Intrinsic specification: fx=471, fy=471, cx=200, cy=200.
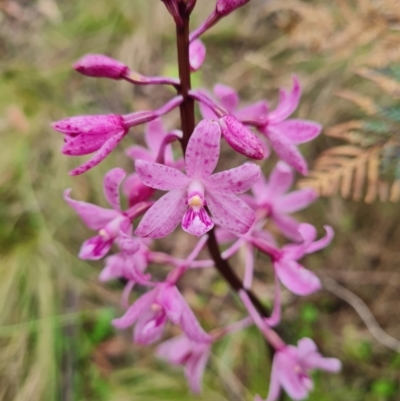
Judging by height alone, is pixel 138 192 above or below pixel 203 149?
below

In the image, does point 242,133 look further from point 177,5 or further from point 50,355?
point 50,355

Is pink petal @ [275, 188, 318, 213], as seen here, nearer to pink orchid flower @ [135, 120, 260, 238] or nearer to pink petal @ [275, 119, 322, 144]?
pink petal @ [275, 119, 322, 144]

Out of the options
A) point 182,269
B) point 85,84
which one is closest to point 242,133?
point 182,269

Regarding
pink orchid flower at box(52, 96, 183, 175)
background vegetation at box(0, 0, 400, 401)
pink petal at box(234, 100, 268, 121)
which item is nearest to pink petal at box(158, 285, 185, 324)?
pink orchid flower at box(52, 96, 183, 175)

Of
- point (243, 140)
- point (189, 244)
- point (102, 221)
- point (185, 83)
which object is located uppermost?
point (185, 83)

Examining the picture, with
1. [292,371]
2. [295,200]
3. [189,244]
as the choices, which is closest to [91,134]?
[295,200]

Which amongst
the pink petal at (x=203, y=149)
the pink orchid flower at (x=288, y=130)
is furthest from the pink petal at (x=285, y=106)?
the pink petal at (x=203, y=149)

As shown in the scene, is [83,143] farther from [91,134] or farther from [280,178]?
[280,178]

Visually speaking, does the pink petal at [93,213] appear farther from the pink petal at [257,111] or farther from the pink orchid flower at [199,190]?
the pink petal at [257,111]
